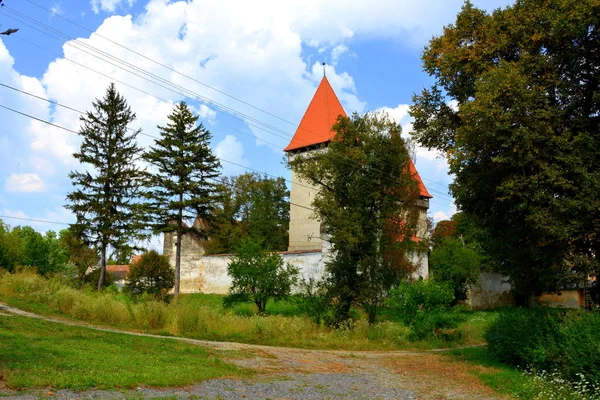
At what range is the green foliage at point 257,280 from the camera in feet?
80.9

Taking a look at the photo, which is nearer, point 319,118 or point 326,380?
point 326,380

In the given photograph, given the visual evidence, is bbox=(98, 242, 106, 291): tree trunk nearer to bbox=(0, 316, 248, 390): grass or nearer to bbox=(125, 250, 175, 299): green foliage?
bbox=(125, 250, 175, 299): green foliage


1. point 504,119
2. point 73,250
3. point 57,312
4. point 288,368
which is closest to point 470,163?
point 504,119

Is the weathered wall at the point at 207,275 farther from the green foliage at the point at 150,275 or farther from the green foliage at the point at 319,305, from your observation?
the green foliage at the point at 319,305

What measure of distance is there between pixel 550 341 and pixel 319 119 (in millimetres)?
34995

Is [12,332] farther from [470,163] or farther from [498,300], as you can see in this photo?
[498,300]

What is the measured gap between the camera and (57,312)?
1936 cm

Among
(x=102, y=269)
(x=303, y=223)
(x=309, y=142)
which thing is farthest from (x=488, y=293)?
(x=102, y=269)

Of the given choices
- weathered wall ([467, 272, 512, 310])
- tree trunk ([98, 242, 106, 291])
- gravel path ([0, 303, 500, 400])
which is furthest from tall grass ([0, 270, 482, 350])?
weathered wall ([467, 272, 512, 310])

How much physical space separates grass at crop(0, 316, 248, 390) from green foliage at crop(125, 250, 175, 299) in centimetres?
1620

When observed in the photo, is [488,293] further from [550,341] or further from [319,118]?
[550,341]

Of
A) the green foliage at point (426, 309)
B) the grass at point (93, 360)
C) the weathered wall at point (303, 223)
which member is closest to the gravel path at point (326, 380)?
the grass at point (93, 360)

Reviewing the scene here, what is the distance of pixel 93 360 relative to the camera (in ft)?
31.4

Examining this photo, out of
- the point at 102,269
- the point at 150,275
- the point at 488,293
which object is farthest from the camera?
the point at 488,293
